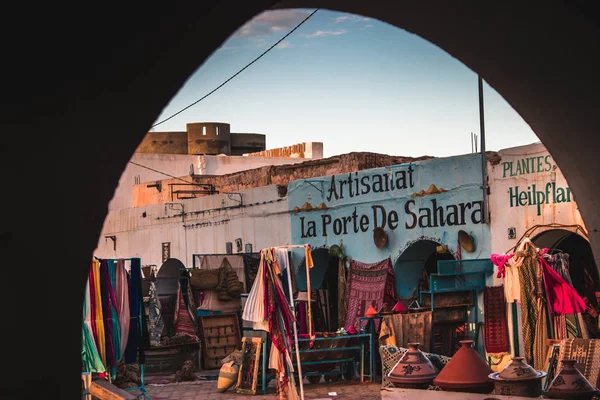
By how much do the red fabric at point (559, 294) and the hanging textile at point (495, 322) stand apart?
152cm

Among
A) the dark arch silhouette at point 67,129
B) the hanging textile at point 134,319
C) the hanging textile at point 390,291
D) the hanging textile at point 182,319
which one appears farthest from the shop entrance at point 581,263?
the dark arch silhouette at point 67,129

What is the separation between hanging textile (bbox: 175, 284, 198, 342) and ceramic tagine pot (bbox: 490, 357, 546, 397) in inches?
445

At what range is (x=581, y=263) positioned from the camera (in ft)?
47.6

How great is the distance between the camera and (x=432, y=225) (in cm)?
1550

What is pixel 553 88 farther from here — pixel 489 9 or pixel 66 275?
pixel 66 275

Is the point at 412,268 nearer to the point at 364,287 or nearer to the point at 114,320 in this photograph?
the point at 364,287

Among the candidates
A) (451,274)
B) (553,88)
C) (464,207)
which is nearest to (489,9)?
(553,88)

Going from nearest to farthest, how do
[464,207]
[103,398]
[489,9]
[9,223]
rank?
1. [9,223]
2. [489,9]
3. [103,398]
4. [464,207]

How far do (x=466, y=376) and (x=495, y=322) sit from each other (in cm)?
597

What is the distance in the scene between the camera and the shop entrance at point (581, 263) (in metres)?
13.3

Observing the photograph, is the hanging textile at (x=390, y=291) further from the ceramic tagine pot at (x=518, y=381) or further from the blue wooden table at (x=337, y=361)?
the ceramic tagine pot at (x=518, y=381)

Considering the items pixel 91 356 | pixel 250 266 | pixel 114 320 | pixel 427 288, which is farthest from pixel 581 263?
pixel 91 356

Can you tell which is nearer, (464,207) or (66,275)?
(66,275)

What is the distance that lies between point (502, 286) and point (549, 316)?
1.59 meters
